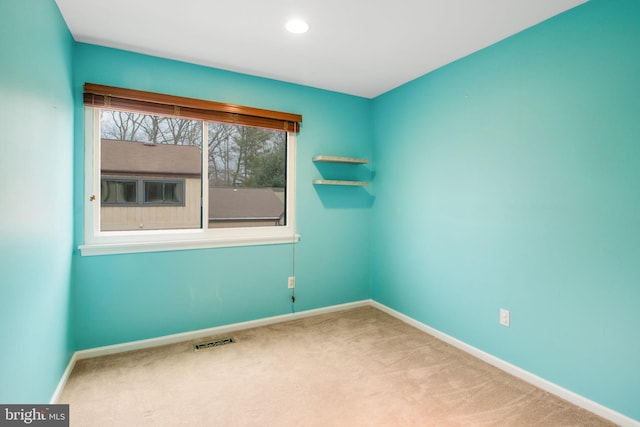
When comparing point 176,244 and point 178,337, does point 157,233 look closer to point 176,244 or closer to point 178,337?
point 176,244

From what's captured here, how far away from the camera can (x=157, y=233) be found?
9.36ft

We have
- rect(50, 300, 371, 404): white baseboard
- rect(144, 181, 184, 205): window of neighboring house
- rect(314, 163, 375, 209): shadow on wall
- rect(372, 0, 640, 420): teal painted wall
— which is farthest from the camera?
rect(144, 181, 184, 205): window of neighboring house

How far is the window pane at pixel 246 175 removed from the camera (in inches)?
124

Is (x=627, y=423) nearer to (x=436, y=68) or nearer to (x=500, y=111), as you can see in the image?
(x=500, y=111)

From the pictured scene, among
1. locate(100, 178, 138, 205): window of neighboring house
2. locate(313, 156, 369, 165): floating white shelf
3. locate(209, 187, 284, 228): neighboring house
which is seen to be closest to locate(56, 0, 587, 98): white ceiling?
locate(313, 156, 369, 165): floating white shelf

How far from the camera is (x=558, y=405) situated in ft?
6.64

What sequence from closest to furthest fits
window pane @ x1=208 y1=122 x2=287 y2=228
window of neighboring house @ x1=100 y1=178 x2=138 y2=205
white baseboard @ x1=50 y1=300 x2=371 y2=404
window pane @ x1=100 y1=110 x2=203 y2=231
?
white baseboard @ x1=50 y1=300 x2=371 y2=404, window pane @ x1=100 y1=110 x2=203 y2=231, window pane @ x1=208 y1=122 x2=287 y2=228, window of neighboring house @ x1=100 y1=178 x2=138 y2=205

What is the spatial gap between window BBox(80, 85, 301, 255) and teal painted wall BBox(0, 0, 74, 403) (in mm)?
243

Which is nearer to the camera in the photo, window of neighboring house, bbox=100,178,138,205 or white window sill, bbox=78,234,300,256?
white window sill, bbox=78,234,300,256

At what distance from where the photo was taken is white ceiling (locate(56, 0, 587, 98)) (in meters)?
2.04

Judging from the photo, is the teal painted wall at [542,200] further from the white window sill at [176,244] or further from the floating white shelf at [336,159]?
the white window sill at [176,244]

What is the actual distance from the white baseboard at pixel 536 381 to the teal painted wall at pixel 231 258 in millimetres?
1128

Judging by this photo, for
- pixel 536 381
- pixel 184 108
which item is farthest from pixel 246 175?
pixel 536 381

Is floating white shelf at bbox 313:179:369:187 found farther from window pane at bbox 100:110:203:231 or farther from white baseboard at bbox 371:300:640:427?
white baseboard at bbox 371:300:640:427
